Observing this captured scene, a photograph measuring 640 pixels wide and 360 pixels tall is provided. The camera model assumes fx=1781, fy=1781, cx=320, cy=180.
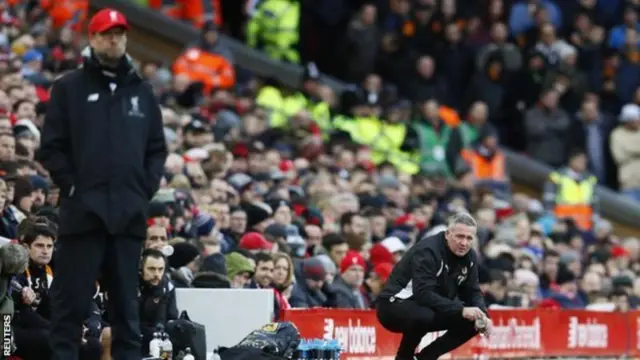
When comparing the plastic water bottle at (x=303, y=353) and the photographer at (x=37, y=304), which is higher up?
the photographer at (x=37, y=304)

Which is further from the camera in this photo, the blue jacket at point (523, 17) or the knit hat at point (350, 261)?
the blue jacket at point (523, 17)

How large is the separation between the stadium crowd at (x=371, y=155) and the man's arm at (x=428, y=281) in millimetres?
1578

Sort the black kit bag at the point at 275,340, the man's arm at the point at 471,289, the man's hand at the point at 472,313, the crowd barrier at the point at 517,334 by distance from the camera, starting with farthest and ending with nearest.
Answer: the crowd barrier at the point at 517,334
the man's arm at the point at 471,289
the man's hand at the point at 472,313
the black kit bag at the point at 275,340

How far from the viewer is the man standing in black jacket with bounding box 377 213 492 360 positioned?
555 inches

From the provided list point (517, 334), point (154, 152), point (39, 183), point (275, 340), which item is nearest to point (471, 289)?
point (275, 340)

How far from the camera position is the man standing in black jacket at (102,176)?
1060cm

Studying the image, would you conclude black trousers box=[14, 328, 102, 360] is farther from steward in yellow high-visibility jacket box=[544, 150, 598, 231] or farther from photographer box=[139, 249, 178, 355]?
steward in yellow high-visibility jacket box=[544, 150, 598, 231]

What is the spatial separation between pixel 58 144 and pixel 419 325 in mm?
4573

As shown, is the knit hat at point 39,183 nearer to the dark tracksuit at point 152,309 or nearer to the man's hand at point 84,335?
the dark tracksuit at point 152,309

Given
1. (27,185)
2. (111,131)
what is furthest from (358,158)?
(111,131)

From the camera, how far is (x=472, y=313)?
1391cm

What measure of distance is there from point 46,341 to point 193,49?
13.3 m

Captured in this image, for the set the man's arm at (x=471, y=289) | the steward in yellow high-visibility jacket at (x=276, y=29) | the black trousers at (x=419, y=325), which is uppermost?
the steward in yellow high-visibility jacket at (x=276, y=29)

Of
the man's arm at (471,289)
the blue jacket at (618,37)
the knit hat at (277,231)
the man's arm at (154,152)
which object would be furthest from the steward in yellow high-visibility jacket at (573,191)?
the man's arm at (154,152)
